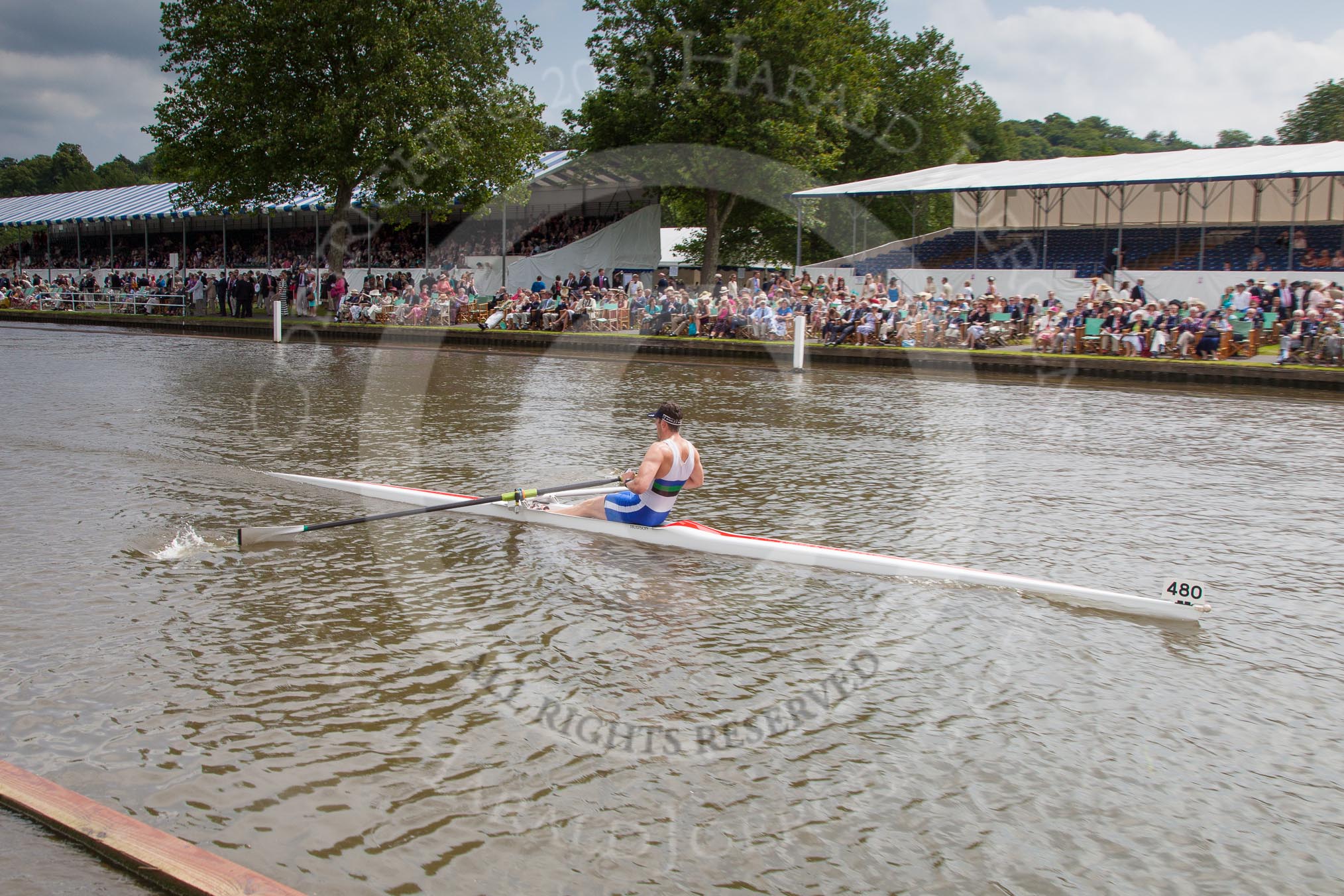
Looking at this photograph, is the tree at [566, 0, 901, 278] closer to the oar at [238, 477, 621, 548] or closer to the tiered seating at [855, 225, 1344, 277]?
the tiered seating at [855, 225, 1344, 277]

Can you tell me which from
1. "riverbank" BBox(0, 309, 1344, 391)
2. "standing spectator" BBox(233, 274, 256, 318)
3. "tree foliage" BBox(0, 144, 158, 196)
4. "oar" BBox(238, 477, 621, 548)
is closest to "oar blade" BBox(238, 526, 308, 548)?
"oar" BBox(238, 477, 621, 548)

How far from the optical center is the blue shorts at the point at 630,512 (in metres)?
8.56

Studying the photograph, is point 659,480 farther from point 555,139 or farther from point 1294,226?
point 555,139

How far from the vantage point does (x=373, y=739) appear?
5.00m

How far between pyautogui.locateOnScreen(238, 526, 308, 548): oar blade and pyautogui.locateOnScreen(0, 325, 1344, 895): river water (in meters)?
0.13

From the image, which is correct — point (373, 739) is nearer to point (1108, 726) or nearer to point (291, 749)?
point (291, 749)

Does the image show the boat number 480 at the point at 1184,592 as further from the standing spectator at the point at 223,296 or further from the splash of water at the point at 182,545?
the standing spectator at the point at 223,296

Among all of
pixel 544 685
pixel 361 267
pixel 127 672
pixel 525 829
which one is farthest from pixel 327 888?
pixel 361 267

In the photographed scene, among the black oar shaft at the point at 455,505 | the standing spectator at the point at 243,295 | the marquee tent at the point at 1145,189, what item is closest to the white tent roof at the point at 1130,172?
the marquee tent at the point at 1145,189

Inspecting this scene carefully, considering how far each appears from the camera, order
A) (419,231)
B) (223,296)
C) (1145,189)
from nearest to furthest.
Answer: (1145,189), (223,296), (419,231)

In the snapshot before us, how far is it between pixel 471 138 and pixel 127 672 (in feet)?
100

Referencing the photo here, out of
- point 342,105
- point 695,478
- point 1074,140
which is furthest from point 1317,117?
point 695,478

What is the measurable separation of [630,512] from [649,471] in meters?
0.45

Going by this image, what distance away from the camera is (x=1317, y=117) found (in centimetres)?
6531
